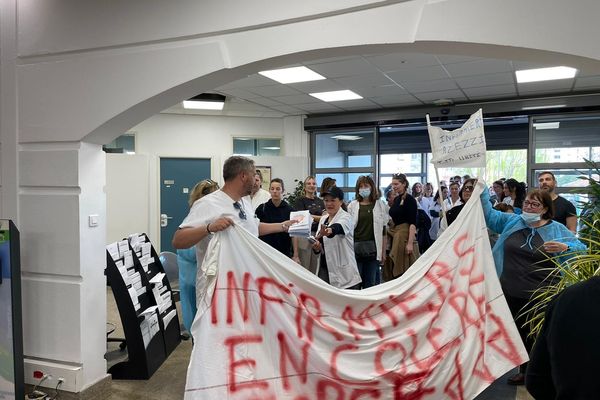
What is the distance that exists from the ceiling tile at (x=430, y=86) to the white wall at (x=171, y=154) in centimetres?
259

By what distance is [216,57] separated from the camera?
246cm

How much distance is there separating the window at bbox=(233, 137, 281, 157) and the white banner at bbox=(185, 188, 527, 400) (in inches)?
242

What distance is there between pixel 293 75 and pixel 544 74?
3.14m

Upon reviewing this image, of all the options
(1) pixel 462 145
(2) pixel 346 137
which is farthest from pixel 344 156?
(1) pixel 462 145

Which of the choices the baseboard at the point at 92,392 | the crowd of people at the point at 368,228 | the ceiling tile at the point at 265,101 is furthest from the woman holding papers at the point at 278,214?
the ceiling tile at the point at 265,101

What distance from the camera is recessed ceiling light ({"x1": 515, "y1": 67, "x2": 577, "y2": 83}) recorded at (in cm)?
524

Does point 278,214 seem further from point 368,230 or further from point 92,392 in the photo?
point 92,392

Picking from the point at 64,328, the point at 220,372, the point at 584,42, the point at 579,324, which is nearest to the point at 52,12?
the point at 64,328

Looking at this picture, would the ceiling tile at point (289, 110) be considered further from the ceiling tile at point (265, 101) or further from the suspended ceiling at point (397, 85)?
the ceiling tile at point (265, 101)

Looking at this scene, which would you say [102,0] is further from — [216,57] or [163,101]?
[216,57]

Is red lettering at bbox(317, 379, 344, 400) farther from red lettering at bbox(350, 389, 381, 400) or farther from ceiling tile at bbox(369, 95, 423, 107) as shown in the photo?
ceiling tile at bbox(369, 95, 423, 107)

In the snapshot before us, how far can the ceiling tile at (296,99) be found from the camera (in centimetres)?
672

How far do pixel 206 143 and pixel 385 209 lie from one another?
14.1ft

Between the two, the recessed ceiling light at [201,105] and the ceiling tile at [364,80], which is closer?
the ceiling tile at [364,80]
